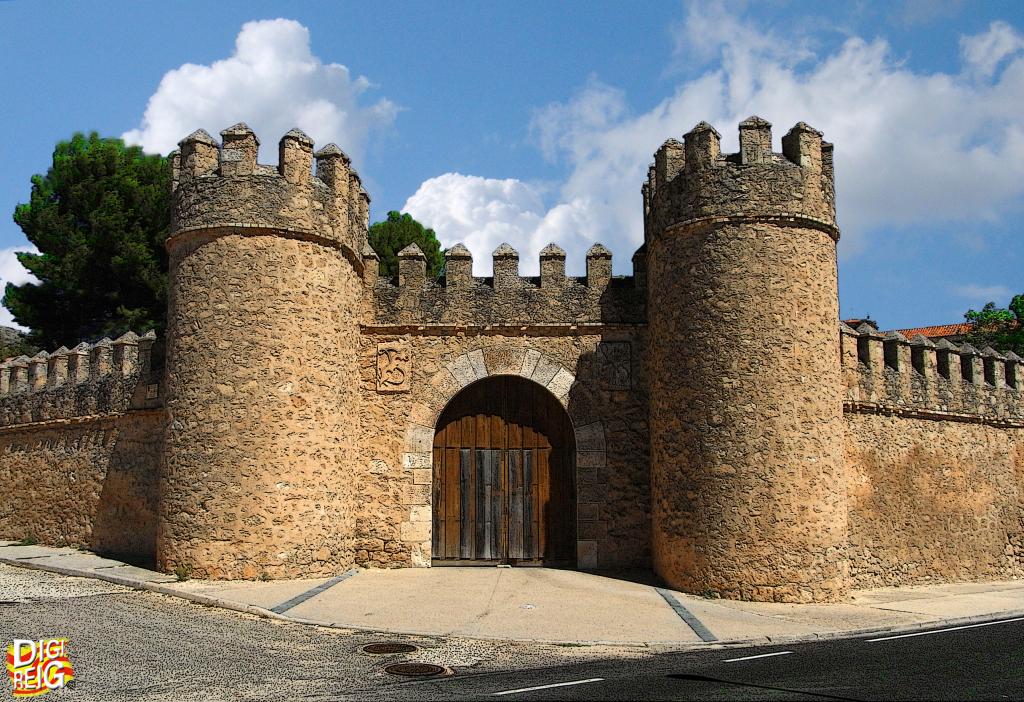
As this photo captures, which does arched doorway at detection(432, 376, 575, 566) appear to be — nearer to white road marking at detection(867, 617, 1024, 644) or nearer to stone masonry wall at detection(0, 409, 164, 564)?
stone masonry wall at detection(0, 409, 164, 564)

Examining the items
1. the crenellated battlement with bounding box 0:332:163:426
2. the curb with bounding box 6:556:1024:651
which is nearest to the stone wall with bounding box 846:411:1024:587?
the curb with bounding box 6:556:1024:651

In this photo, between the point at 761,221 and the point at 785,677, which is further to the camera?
the point at 761,221

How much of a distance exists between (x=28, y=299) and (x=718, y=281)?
768 inches

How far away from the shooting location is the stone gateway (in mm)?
10344

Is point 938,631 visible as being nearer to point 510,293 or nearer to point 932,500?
point 932,500

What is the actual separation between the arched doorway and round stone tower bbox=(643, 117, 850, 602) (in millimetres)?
1604

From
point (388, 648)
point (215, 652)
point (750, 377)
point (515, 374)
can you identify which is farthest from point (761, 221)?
point (215, 652)

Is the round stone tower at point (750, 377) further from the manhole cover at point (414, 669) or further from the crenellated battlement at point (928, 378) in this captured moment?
the manhole cover at point (414, 669)

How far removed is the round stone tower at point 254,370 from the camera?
1044cm

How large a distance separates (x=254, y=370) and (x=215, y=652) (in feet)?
14.3

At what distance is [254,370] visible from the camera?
35.1ft

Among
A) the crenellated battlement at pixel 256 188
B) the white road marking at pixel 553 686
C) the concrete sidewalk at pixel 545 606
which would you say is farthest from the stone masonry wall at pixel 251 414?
the white road marking at pixel 553 686

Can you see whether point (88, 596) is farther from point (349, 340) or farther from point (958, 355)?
point (958, 355)

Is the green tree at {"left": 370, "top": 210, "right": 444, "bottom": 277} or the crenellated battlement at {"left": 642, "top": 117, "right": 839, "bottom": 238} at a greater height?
the green tree at {"left": 370, "top": 210, "right": 444, "bottom": 277}
